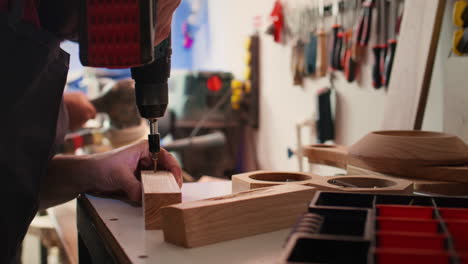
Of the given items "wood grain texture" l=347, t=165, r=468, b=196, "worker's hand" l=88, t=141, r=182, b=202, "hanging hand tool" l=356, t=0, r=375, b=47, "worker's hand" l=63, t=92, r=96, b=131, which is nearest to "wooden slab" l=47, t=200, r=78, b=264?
"worker's hand" l=63, t=92, r=96, b=131

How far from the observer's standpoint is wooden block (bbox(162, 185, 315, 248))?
662mm

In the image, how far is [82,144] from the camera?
2230 mm

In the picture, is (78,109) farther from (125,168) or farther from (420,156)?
(420,156)

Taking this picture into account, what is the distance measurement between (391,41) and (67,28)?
124cm

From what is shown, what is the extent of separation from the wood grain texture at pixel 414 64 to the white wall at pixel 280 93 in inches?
5.2

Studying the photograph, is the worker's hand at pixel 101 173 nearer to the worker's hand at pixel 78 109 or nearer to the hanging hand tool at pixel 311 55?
the worker's hand at pixel 78 109

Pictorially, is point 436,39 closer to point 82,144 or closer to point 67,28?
point 67,28

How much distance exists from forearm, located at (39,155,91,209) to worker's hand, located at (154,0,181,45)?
31 cm

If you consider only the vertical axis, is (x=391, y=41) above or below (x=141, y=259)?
above

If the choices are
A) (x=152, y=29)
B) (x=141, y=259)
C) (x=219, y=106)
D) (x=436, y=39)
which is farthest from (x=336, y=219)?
(x=219, y=106)

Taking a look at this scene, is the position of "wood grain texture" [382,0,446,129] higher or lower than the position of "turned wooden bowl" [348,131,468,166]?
higher

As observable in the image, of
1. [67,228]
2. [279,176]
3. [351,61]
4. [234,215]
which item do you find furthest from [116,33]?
[351,61]

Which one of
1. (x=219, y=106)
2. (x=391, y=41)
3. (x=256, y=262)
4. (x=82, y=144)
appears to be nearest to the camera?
(x=256, y=262)

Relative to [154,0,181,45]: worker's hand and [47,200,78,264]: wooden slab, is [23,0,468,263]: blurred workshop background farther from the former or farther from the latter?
[154,0,181,45]: worker's hand
